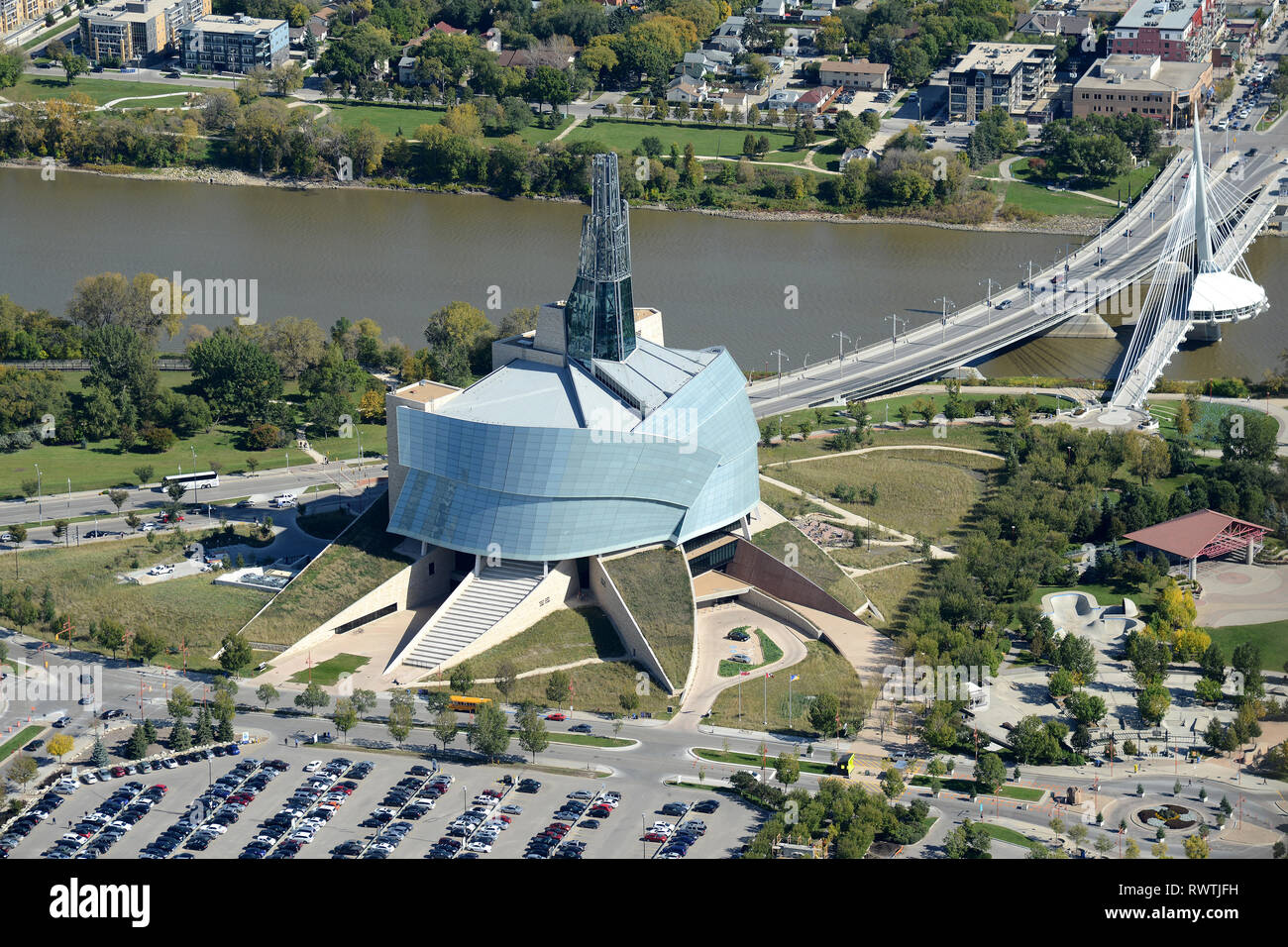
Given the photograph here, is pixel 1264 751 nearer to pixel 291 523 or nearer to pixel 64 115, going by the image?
pixel 291 523

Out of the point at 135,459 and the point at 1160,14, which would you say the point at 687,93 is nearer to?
the point at 1160,14

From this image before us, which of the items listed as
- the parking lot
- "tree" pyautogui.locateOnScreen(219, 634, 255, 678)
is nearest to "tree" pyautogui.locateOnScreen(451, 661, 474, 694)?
the parking lot

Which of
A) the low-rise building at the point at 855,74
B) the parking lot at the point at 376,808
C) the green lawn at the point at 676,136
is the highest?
the low-rise building at the point at 855,74

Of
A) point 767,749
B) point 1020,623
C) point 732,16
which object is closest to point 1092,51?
point 732,16

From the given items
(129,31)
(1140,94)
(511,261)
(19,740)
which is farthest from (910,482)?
(129,31)

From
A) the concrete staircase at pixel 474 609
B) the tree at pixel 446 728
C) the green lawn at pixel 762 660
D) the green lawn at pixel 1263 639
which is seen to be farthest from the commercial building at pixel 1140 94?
the tree at pixel 446 728

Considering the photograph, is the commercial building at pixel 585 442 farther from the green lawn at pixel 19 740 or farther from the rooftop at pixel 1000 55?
the rooftop at pixel 1000 55
